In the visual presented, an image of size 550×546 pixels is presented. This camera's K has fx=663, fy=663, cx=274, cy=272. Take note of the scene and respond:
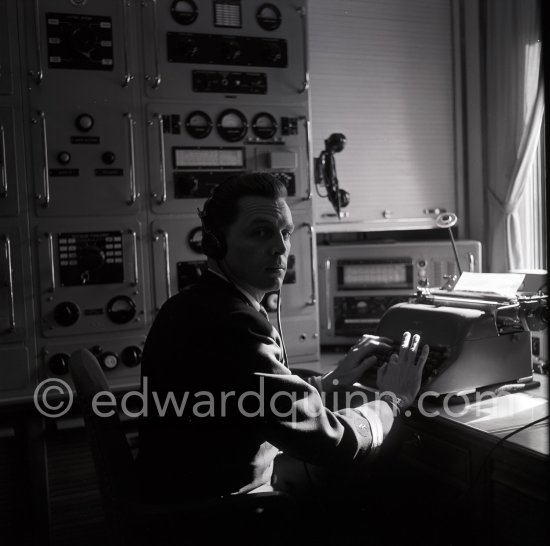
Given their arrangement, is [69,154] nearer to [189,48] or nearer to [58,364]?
[189,48]

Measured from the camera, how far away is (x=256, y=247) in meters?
1.61

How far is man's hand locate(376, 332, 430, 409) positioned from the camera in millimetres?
1690

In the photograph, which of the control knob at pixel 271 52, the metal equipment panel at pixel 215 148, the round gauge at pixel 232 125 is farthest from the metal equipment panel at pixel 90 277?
the control knob at pixel 271 52

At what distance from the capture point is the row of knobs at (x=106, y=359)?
8.33 feet

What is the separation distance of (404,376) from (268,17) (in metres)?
1.72

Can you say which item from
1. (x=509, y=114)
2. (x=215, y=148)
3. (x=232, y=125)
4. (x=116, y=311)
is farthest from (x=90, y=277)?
(x=509, y=114)

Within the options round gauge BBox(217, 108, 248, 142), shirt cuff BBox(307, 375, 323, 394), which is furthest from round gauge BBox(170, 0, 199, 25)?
shirt cuff BBox(307, 375, 323, 394)

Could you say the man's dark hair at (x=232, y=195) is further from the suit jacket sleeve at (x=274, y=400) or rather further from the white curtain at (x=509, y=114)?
the white curtain at (x=509, y=114)

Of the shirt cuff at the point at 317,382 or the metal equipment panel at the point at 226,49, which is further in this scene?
the metal equipment panel at the point at 226,49

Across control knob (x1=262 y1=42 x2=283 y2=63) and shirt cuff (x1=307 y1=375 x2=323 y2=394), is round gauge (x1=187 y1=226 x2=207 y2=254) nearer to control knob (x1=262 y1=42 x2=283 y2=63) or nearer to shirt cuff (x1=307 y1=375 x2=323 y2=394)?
control knob (x1=262 y1=42 x2=283 y2=63)

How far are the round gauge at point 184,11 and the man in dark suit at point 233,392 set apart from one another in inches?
50.3

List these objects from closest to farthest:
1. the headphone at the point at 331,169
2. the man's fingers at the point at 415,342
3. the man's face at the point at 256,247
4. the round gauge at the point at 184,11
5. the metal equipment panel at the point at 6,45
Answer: the man's face at the point at 256,247
the man's fingers at the point at 415,342
the metal equipment panel at the point at 6,45
the round gauge at the point at 184,11
the headphone at the point at 331,169

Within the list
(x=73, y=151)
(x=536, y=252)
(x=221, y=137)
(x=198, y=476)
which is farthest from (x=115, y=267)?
(x=536, y=252)

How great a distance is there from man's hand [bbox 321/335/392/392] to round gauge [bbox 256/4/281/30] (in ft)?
4.83
